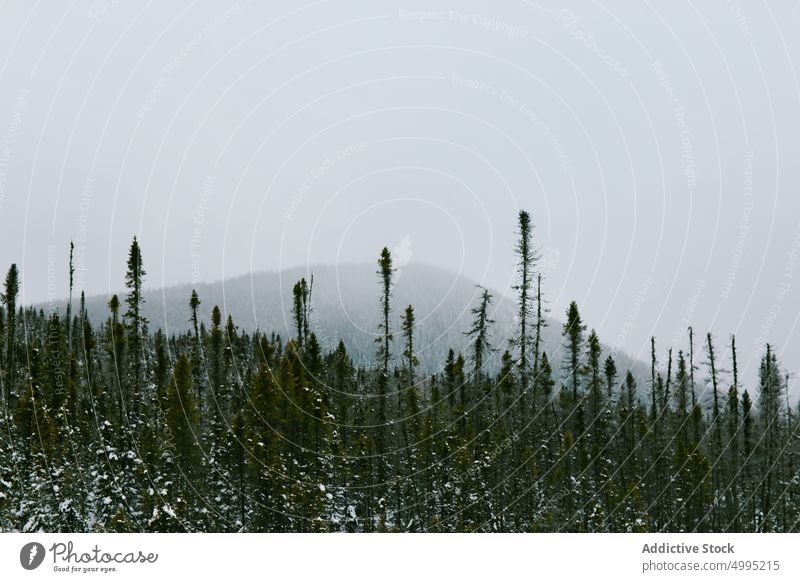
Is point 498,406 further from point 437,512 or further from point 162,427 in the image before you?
point 162,427

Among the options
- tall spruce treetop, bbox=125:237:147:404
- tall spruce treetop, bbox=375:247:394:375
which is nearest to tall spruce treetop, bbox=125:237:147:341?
tall spruce treetop, bbox=125:237:147:404

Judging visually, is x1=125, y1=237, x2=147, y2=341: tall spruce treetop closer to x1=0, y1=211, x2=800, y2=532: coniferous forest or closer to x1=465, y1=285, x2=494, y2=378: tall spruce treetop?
x1=0, y1=211, x2=800, y2=532: coniferous forest

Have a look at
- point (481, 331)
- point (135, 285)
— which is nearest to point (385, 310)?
point (481, 331)

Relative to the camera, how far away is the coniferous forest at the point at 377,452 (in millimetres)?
29844

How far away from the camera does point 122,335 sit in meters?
45.9
